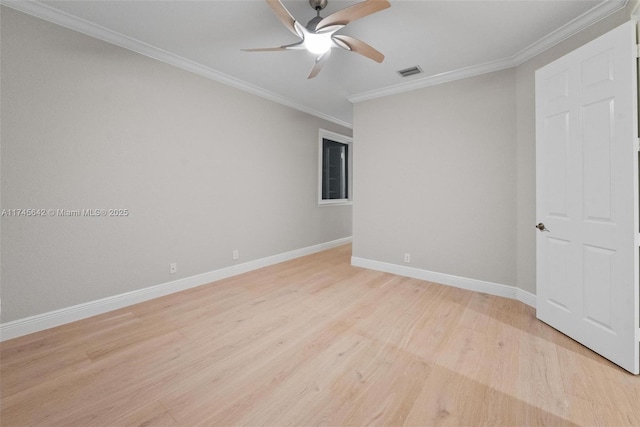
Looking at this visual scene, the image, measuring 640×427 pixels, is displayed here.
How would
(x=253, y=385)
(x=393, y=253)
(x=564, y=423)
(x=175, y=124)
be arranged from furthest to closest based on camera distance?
(x=393, y=253) < (x=175, y=124) < (x=253, y=385) < (x=564, y=423)

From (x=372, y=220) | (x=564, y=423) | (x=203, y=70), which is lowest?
(x=564, y=423)

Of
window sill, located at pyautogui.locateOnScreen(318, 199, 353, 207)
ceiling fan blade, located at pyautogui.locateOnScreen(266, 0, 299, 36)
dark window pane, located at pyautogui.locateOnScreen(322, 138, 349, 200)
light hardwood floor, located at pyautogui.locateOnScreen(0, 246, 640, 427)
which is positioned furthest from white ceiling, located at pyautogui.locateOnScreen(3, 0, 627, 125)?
light hardwood floor, located at pyautogui.locateOnScreen(0, 246, 640, 427)

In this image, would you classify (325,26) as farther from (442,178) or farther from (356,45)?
(442,178)

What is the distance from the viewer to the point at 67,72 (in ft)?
7.59

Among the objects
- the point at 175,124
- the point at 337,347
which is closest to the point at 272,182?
the point at 175,124

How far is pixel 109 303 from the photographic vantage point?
258 cm

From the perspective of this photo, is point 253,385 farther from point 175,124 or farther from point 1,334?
point 175,124

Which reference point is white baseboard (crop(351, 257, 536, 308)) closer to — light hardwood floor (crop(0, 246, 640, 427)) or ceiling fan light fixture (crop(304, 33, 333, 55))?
light hardwood floor (crop(0, 246, 640, 427))

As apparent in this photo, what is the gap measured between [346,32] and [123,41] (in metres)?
2.20

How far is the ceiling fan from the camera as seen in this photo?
1.69 metres

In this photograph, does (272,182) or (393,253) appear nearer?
(393,253)

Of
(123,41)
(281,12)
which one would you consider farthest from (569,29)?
(123,41)

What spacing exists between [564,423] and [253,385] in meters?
1.68

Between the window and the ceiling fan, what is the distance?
9.77 feet
